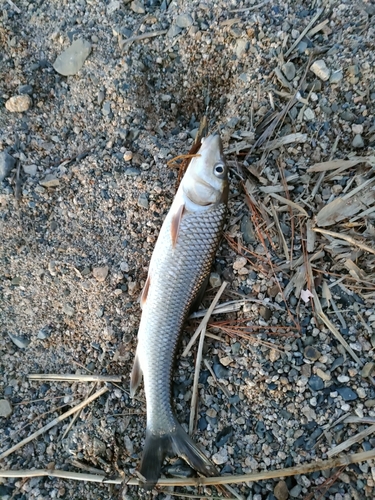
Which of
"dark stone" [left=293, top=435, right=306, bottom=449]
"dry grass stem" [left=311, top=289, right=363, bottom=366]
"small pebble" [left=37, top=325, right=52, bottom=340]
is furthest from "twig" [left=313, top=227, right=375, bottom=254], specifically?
"small pebble" [left=37, top=325, right=52, bottom=340]

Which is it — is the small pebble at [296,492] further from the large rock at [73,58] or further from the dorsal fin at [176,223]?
the large rock at [73,58]

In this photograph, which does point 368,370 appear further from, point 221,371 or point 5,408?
point 5,408

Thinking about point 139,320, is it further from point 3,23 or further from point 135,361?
point 3,23

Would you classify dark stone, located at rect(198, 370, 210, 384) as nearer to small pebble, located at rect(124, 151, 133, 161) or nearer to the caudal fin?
the caudal fin

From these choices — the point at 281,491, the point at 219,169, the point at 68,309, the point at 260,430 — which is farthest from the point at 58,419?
the point at 219,169

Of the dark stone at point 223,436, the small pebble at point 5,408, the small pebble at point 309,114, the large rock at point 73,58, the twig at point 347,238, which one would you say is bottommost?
the small pebble at point 5,408

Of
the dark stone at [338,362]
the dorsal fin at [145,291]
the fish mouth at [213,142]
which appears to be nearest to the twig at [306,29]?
the fish mouth at [213,142]
